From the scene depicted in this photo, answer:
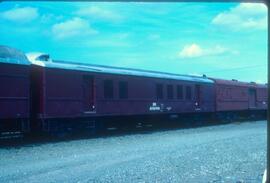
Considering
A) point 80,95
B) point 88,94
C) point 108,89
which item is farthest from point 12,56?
point 108,89

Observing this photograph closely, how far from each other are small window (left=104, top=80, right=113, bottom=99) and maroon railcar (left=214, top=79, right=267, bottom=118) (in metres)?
13.2

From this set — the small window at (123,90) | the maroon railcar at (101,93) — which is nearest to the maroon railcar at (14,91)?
the maroon railcar at (101,93)

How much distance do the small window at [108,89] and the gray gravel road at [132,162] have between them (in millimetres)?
4700

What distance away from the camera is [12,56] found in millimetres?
16344

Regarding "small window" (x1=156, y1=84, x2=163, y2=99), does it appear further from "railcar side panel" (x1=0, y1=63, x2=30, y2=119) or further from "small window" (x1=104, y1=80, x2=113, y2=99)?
"railcar side panel" (x1=0, y1=63, x2=30, y2=119)

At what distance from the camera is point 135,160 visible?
11.9m

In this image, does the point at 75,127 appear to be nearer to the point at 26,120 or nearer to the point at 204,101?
the point at 26,120

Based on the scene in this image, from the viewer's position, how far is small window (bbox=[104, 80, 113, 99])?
818 inches

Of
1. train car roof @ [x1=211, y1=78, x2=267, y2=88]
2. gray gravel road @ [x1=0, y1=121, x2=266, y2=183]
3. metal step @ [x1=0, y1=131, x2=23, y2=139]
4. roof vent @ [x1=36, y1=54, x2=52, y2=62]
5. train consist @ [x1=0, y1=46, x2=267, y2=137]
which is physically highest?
roof vent @ [x1=36, y1=54, x2=52, y2=62]

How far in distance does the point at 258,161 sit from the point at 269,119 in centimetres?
1000

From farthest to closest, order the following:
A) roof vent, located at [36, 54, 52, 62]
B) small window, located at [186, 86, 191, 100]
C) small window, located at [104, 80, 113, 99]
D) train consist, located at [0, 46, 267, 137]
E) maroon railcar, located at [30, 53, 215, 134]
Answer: small window, located at [186, 86, 191, 100]
small window, located at [104, 80, 113, 99]
roof vent, located at [36, 54, 52, 62]
maroon railcar, located at [30, 53, 215, 134]
train consist, located at [0, 46, 267, 137]

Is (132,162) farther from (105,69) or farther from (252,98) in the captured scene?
(252,98)

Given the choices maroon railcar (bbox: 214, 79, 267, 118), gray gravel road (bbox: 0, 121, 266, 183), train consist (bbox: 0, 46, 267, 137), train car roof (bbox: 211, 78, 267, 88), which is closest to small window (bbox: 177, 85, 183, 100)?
train consist (bbox: 0, 46, 267, 137)

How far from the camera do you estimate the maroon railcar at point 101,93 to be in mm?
17641
